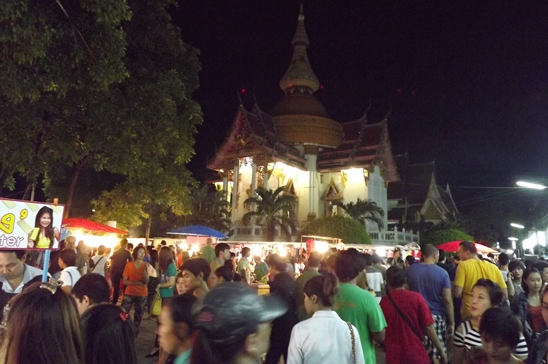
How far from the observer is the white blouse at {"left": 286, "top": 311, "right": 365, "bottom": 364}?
2766 millimetres

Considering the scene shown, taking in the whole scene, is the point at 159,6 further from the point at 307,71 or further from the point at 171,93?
the point at 307,71

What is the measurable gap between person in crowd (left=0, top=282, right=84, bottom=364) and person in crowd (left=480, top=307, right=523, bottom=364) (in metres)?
2.35

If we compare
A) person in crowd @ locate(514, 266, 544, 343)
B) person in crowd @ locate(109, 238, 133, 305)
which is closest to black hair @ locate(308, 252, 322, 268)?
person in crowd @ locate(514, 266, 544, 343)

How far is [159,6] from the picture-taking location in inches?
452

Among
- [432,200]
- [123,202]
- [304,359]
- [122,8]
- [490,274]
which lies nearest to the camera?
[304,359]

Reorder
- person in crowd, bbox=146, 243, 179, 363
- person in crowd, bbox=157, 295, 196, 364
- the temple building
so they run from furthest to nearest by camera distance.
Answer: the temple building → person in crowd, bbox=146, 243, 179, 363 → person in crowd, bbox=157, 295, 196, 364

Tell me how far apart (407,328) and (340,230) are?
19.9 m

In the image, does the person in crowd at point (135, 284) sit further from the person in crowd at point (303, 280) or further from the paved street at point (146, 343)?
the person in crowd at point (303, 280)

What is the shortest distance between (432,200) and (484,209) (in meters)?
7.85

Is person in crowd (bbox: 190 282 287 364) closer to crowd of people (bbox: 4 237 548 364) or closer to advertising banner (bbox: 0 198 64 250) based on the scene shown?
crowd of people (bbox: 4 237 548 364)

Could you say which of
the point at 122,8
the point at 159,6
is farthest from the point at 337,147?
the point at 122,8

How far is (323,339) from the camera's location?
2787mm

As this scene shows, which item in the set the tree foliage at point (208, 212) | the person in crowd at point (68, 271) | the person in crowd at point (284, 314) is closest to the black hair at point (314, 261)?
the person in crowd at point (284, 314)

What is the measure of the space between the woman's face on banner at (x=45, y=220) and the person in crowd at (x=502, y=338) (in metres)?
4.18
